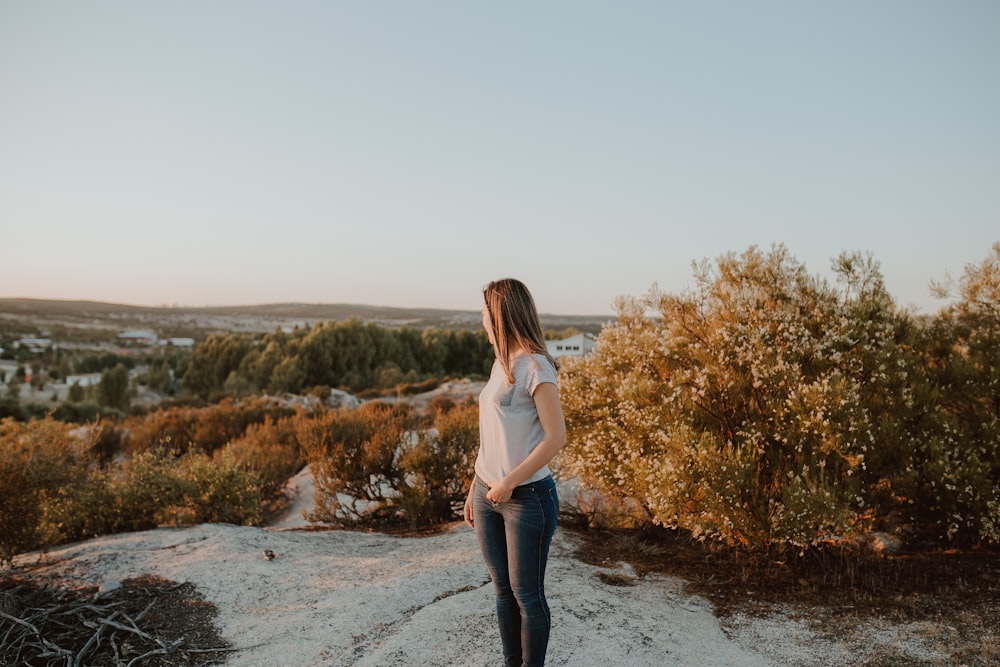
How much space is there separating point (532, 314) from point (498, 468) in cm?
68

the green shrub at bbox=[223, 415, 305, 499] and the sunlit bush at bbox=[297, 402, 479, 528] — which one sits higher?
the sunlit bush at bbox=[297, 402, 479, 528]

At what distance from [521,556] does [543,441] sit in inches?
20.4

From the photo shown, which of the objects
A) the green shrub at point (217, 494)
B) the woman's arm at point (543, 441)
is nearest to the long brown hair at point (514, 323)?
the woman's arm at point (543, 441)

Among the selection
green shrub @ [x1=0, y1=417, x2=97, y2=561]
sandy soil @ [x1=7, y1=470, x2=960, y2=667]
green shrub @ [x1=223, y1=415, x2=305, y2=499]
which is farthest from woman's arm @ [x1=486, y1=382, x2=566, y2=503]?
green shrub @ [x1=223, y1=415, x2=305, y2=499]

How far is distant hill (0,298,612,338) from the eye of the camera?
252 ft

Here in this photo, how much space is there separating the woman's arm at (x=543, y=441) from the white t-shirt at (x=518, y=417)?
4cm

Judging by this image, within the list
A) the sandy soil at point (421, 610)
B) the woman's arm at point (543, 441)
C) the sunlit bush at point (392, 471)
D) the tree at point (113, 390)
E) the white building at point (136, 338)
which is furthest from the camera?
the white building at point (136, 338)

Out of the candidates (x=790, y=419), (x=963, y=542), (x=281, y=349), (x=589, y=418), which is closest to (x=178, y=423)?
(x=589, y=418)

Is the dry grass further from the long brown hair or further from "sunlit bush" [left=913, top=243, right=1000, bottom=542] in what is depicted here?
the long brown hair

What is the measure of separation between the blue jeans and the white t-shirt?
10 centimetres

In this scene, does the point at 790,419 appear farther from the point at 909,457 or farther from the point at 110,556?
the point at 110,556

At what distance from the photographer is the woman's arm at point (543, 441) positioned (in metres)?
2.59

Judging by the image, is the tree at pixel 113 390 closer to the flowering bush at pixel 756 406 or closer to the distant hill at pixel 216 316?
the flowering bush at pixel 756 406

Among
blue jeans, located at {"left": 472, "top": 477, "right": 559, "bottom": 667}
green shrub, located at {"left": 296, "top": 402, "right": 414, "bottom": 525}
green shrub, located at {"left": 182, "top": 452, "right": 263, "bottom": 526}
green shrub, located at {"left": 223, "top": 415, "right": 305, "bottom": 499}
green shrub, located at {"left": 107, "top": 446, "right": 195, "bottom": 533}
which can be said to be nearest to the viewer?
blue jeans, located at {"left": 472, "top": 477, "right": 559, "bottom": 667}
